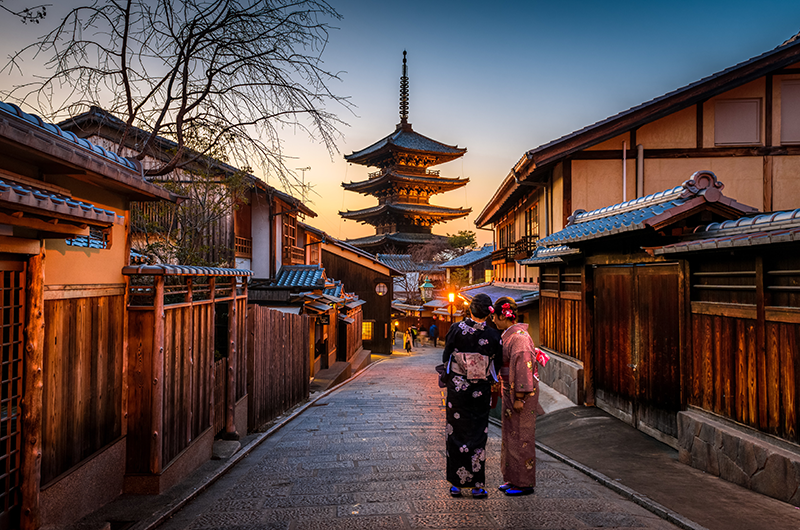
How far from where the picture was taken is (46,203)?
2.68 m

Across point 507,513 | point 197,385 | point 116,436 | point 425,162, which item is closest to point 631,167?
point 507,513

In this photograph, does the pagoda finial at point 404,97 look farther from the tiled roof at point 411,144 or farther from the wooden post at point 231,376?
the wooden post at point 231,376

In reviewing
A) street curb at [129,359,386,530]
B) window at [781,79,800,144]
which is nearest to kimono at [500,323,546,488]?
street curb at [129,359,386,530]

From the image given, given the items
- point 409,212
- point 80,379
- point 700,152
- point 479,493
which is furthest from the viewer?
point 409,212

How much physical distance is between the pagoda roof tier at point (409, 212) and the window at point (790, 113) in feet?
97.5

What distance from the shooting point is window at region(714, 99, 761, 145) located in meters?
10.3

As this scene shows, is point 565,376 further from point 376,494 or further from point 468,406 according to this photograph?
point 376,494

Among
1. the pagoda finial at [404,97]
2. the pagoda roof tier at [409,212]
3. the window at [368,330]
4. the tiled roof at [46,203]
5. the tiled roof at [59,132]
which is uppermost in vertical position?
the pagoda finial at [404,97]

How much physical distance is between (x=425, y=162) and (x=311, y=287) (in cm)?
2764

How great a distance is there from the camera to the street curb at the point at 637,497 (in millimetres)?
3582

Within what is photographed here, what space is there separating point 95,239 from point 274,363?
496 centimetres

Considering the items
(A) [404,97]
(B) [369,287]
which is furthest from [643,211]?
(A) [404,97]

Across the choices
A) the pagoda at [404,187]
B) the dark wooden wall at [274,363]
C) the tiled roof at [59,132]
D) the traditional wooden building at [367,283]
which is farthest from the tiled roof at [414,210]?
the tiled roof at [59,132]

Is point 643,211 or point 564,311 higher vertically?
point 643,211
